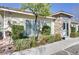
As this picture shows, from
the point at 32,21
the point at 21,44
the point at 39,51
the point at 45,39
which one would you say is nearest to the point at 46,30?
the point at 45,39

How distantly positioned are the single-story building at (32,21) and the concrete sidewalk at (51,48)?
197 mm

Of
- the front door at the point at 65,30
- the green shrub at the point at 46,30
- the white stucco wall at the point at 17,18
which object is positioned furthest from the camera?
the front door at the point at 65,30

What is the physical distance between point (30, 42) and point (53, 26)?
23.8 inches

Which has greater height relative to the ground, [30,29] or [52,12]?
[52,12]

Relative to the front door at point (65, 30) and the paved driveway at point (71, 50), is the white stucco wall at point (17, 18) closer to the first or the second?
the front door at point (65, 30)

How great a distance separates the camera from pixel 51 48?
4.61 meters

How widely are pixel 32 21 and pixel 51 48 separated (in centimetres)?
69

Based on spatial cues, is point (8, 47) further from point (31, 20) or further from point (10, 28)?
point (31, 20)

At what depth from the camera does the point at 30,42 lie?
4625 mm

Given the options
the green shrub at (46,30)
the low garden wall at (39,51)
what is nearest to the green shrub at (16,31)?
the low garden wall at (39,51)

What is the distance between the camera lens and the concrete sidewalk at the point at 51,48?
15.0 feet

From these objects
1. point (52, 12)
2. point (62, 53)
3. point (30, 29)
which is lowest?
point (62, 53)

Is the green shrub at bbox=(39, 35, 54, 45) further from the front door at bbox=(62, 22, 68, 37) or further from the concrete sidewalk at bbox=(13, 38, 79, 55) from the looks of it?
the front door at bbox=(62, 22, 68, 37)

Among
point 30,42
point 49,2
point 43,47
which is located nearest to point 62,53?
point 43,47
